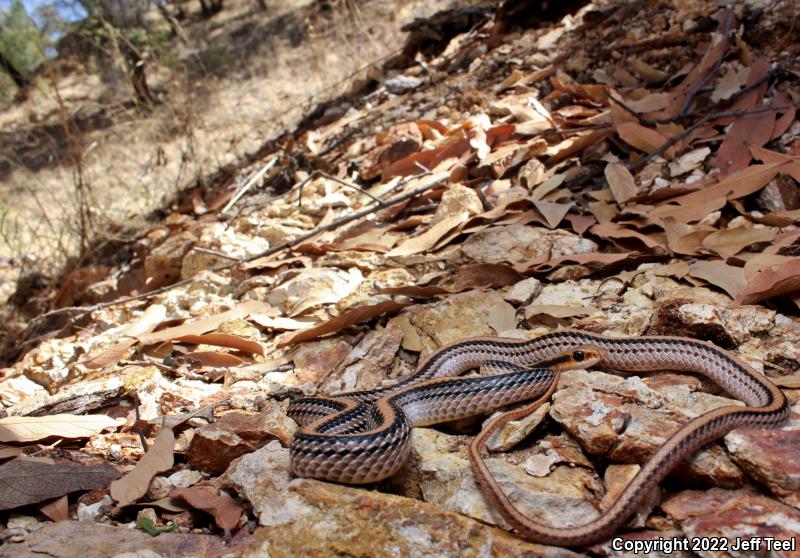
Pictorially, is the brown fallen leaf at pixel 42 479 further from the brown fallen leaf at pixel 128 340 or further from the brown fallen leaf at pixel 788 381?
the brown fallen leaf at pixel 788 381

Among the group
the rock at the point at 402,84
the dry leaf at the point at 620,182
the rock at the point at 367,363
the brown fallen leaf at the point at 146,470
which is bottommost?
the rock at the point at 367,363

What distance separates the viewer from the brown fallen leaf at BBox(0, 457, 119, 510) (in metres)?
2.73

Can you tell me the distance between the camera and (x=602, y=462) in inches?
102

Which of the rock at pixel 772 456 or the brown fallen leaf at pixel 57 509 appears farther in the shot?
the brown fallen leaf at pixel 57 509

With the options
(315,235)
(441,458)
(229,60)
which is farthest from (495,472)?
(229,60)

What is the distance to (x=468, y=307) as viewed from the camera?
4090 mm

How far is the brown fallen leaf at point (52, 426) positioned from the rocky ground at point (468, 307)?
20 millimetres

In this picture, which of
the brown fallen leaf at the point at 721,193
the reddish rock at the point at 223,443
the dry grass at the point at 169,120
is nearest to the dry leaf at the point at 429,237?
the brown fallen leaf at the point at 721,193

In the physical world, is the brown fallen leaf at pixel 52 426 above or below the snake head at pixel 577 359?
above

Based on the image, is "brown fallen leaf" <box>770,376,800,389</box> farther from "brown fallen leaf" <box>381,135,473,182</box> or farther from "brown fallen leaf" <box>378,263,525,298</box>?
"brown fallen leaf" <box>381,135,473,182</box>

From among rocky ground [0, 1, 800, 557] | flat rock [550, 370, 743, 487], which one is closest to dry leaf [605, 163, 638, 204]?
rocky ground [0, 1, 800, 557]

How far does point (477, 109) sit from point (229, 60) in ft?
28.7

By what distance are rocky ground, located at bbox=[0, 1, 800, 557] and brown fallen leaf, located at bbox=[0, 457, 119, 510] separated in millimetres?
11

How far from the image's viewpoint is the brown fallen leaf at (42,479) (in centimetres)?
273
